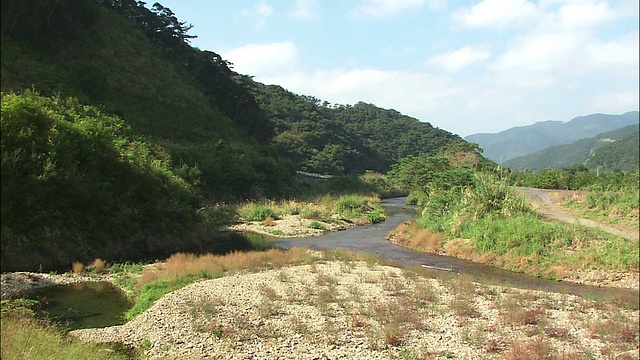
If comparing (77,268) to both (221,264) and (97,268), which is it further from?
(221,264)

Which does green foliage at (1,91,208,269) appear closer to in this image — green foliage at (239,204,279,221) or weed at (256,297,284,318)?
green foliage at (239,204,279,221)

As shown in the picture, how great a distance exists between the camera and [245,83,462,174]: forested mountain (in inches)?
2884

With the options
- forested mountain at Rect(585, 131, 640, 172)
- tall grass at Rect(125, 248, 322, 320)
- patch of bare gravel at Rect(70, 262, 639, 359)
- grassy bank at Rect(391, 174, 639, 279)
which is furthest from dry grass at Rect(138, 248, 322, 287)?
forested mountain at Rect(585, 131, 640, 172)

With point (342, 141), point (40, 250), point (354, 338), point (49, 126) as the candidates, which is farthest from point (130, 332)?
point (342, 141)

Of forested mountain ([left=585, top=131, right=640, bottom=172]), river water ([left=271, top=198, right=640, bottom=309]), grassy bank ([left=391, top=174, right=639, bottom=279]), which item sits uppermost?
forested mountain ([left=585, top=131, right=640, bottom=172])

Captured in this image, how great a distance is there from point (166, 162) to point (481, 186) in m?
17.6

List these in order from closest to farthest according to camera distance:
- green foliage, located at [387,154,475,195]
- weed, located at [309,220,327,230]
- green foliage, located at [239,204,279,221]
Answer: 1. green foliage, located at [387,154,475,195]
2. weed, located at [309,220,327,230]
3. green foliage, located at [239,204,279,221]

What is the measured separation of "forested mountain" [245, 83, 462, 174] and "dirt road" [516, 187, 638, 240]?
55688 mm

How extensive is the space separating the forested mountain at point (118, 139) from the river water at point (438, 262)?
263 inches

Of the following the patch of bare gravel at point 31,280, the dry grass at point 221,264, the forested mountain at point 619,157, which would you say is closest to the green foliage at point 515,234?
the forested mountain at point 619,157

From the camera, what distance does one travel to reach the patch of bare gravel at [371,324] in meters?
8.55

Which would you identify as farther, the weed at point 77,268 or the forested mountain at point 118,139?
the forested mountain at point 118,139

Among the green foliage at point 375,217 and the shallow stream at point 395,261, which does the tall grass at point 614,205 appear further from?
the green foliage at point 375,217

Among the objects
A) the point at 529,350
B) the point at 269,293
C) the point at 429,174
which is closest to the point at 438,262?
the point at 269,293
